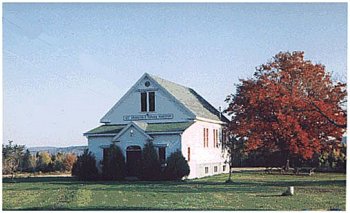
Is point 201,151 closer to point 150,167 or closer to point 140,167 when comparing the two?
point 150,167

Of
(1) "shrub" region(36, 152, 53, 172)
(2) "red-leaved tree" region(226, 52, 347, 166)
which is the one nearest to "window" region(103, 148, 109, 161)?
(1) "shrub" region(36, 152, 53, 172)

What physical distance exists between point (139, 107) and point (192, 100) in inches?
62.5

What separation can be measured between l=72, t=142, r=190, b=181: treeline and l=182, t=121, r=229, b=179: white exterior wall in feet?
0.74

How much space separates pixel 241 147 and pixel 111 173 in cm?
267

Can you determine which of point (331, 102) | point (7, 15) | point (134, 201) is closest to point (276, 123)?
point (331, 102)

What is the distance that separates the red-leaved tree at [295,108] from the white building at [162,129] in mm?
1357

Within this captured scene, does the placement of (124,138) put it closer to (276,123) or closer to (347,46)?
(276,123)

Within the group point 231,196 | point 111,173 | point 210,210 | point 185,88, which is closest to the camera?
point 210,210

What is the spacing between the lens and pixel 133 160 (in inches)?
570

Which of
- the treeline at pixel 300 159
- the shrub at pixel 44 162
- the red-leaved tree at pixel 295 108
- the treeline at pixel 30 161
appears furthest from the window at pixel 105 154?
the red-leaved tree at pixel 295 108

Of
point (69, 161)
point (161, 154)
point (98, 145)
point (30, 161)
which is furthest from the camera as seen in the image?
point (161, 154)

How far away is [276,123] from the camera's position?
1242cm

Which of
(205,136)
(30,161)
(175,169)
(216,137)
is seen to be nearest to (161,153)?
(175,169)

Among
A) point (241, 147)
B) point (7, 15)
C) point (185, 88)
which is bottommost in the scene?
point (241, 147)
